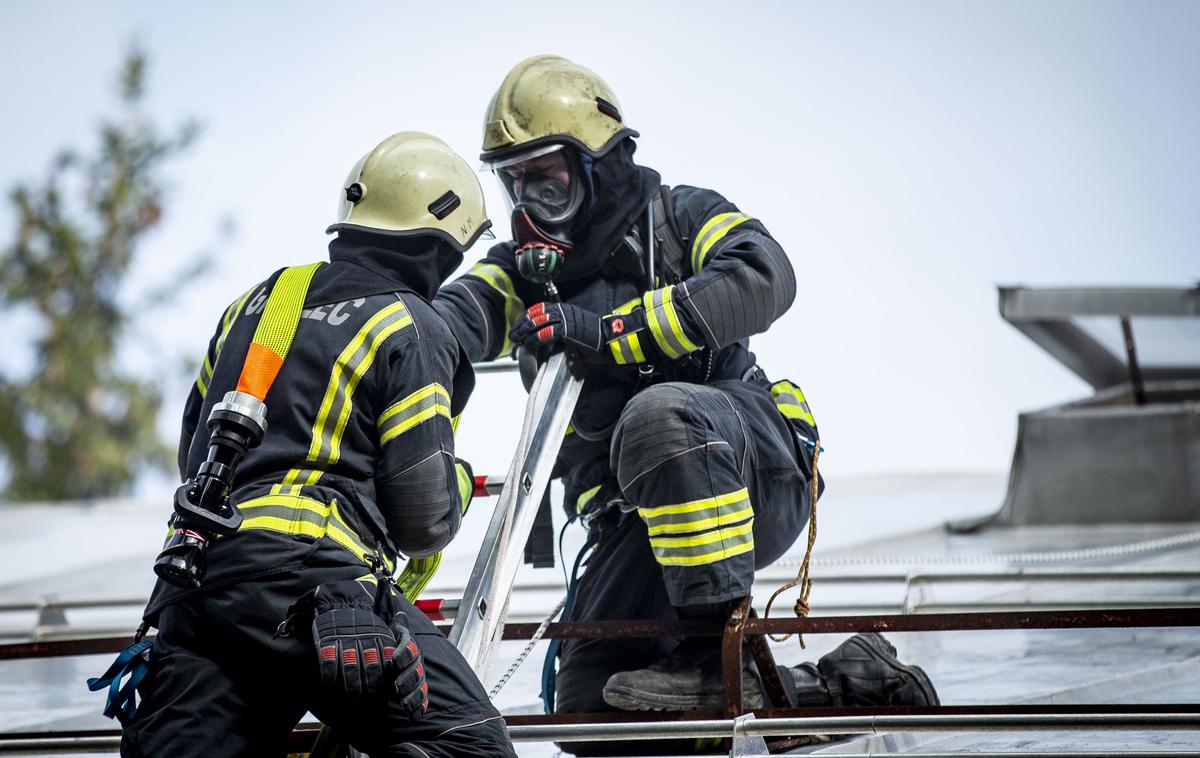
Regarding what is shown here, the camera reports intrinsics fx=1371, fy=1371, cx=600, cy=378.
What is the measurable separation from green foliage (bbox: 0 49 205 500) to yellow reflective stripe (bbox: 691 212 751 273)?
2219cm

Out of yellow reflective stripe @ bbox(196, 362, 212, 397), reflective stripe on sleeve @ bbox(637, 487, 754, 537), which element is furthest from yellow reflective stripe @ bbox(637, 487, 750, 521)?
yellow reflective stripe @ bbox(196, 362, 212, 397)

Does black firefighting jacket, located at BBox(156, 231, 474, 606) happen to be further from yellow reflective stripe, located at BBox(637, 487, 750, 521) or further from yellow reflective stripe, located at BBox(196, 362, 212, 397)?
yellow reflective stripe, located at BBox(637, 487, 750, 521)

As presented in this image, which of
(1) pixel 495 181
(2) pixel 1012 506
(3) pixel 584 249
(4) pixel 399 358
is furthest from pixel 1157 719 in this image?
(2) pixel 1012 506

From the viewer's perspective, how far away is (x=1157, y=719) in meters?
2.47

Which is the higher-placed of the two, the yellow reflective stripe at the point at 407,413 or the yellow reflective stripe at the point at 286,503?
the yellow reflective stripe at the point at 407,413

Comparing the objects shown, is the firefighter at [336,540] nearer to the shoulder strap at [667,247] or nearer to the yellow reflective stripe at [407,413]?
the yellow reflective stripe at [407,413]

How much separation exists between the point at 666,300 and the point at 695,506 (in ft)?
1.79

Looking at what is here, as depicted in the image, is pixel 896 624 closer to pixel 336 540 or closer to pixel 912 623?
pixel 912 623

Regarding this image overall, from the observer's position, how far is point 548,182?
3541 millimetres

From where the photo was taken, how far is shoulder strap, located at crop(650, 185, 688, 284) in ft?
11.6

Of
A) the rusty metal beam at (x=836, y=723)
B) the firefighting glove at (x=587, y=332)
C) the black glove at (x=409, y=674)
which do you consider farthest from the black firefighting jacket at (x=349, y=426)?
the firefighting glove at (x=587, y=332)

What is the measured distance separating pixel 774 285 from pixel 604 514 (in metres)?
0.75

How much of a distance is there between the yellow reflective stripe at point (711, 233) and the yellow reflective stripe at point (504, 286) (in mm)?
514

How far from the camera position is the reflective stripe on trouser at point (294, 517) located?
238 centimetres
